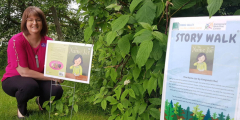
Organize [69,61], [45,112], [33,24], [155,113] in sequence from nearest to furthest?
[155,113], [69,61], [33,24], [45,112]

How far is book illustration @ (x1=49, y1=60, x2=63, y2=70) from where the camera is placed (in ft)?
7.48

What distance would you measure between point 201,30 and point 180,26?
11cm

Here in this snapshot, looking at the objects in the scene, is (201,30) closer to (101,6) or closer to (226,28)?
(226,28)

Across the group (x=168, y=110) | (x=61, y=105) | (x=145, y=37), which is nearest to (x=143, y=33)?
(x=145, y=37)

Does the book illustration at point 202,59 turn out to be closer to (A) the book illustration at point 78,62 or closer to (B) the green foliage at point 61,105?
(A) the book illustration at point 78,62

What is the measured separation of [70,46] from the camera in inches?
86.5

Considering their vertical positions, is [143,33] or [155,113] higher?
[143,33]

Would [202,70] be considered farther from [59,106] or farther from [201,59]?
[59,106]

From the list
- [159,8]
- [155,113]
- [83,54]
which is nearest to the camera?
[159,8]

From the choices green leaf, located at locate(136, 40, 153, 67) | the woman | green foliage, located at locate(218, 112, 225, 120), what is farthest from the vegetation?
the woman

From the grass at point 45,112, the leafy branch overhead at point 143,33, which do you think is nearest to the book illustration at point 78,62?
the leafy branch overhead at point 143,33

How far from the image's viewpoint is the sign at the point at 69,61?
83.7 inches

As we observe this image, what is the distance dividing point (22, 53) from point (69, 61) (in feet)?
2.23

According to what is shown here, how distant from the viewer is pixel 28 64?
2635 millimetres
